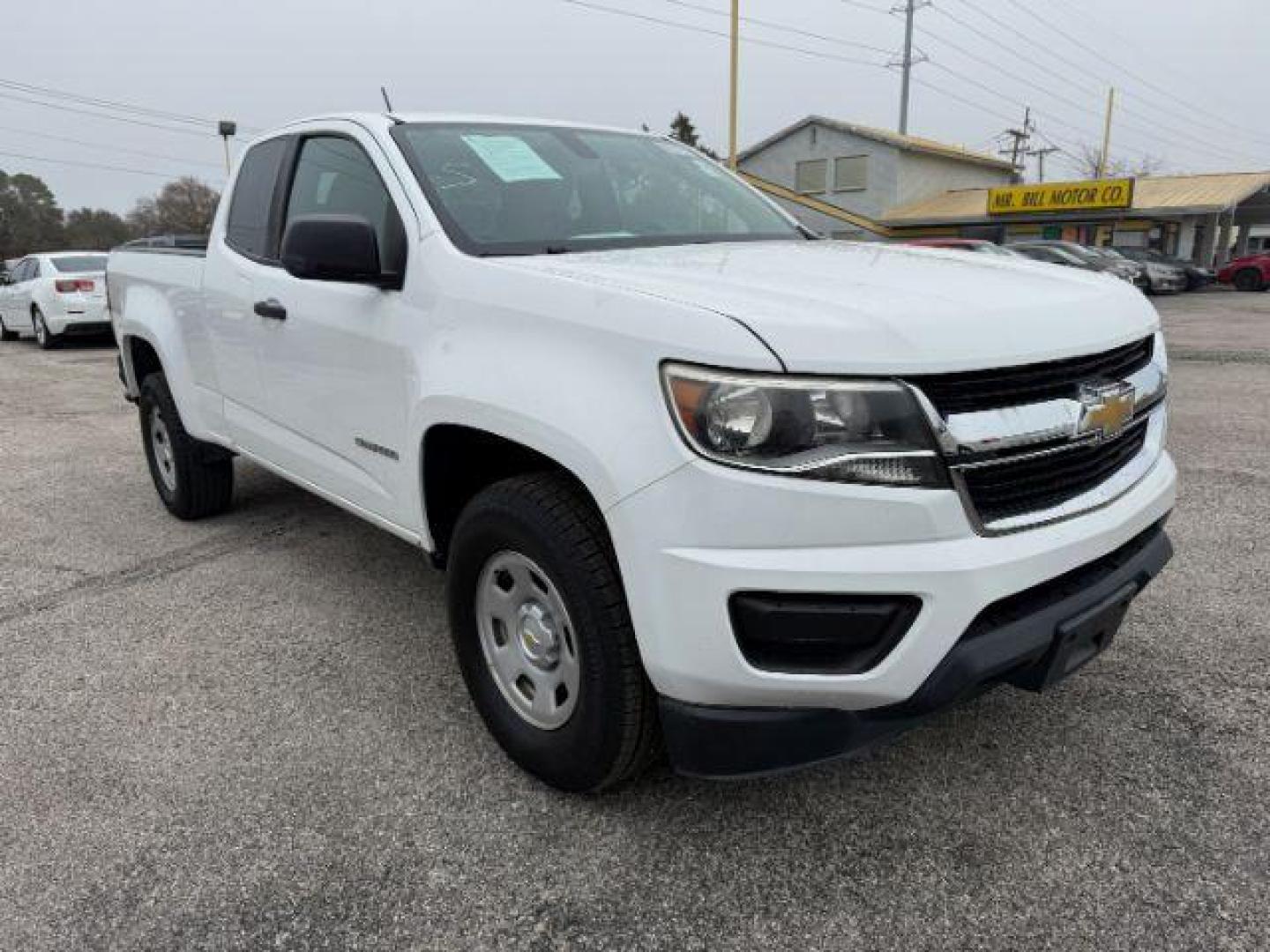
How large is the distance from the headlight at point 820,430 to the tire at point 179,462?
3484mm

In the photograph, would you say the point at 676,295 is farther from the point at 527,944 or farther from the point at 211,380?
the point at 211,380

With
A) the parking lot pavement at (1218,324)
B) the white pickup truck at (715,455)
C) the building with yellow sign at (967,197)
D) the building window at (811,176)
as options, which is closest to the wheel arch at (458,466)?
the white pickup truck at (715,455)

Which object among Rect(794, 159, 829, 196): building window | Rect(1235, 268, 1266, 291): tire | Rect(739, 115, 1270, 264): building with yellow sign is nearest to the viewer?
Rect(1235, 268, 1266, 291): tire

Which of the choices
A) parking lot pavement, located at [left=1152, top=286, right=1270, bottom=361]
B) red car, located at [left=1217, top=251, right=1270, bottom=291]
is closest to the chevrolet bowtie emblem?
parking lot pavement, located at [left=1152, top=286, right=1270, bottom=361]

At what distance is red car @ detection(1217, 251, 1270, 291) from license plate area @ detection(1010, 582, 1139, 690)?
100.0 feet

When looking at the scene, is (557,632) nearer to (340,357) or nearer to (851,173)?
(340,357)

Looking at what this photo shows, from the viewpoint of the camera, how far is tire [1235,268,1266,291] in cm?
2697

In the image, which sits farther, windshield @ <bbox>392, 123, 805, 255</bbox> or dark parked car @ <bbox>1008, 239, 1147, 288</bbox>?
dark parked car @ <bbox>1008, 239, 1147, 288</bbox>

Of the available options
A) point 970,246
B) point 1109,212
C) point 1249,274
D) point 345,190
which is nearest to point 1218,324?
point 970,246

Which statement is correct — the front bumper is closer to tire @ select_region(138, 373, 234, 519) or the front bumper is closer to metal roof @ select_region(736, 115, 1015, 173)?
tire @ select_region(138, 373, 234, 519)

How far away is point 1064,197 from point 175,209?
49.3 meters

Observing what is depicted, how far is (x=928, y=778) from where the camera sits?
2.49 m

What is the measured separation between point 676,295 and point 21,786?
88.1 inches

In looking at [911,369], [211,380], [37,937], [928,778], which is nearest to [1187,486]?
[928,778]
